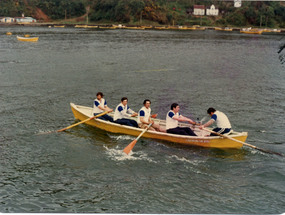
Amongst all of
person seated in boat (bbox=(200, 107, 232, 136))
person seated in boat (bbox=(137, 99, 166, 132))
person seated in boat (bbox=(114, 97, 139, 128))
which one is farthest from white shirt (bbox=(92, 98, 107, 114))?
person seated in boat (bbox=(200, 107, 232, 136))

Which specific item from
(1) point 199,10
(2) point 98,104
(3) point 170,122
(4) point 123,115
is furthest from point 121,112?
(1) point 199,10

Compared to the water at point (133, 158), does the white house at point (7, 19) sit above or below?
above

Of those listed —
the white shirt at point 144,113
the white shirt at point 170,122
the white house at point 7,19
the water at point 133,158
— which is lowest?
the water at point 133,158

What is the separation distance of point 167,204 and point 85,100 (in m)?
16.3

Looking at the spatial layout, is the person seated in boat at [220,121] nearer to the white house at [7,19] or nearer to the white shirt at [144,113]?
the white shirt at [144,113]

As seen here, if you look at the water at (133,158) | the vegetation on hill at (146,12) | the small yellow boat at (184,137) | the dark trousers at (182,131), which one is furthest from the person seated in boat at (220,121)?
the vegetation on hill at (146,12)

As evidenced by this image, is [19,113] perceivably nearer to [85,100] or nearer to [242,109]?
[85,100]

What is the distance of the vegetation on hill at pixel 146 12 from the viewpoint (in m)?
146

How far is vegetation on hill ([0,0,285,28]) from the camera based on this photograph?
146500mm

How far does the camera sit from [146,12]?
515ft

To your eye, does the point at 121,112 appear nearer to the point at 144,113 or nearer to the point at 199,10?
the point at 144,113

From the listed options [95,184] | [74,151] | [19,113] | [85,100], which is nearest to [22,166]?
[74,151]

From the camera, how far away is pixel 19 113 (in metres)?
22.2

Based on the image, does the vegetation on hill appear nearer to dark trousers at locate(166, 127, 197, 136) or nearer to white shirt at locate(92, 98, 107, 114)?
white shirt at locate(92, 98, 107, 114)
